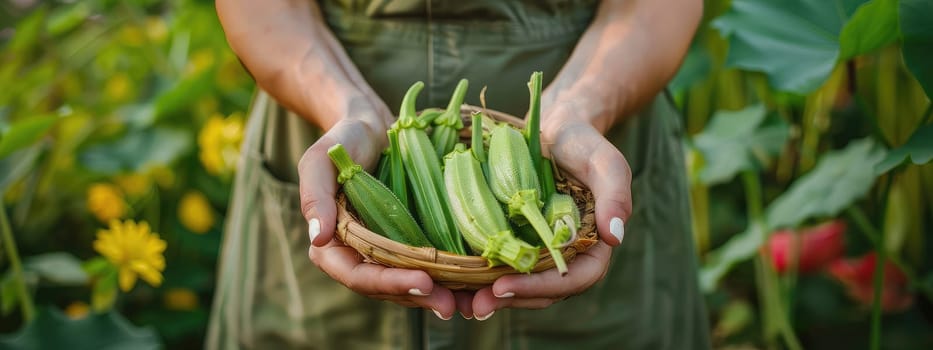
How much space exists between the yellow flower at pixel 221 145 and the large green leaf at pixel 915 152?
4.04ft

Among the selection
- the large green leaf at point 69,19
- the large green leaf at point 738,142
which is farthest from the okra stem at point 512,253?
the large green leaf at point 69,19

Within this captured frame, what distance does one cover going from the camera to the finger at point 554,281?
823 mm

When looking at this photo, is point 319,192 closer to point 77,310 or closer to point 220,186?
point 77,310

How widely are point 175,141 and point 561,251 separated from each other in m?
1.37

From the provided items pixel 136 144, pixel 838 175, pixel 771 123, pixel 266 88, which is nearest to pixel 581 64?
pixel 266 88

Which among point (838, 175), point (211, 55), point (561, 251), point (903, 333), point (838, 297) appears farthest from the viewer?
point (211, 55)

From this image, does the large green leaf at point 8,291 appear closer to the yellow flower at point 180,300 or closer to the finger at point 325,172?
the yellow flower at point 180,300

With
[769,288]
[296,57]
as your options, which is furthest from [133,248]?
[769,288]

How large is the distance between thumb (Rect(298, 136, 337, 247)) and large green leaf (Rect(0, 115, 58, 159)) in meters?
0.72

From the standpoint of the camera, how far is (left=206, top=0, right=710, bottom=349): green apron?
3.57 feet

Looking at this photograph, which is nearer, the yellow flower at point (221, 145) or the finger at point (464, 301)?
the finger at point (464, 301)

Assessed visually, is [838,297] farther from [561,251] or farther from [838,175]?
[561,251]

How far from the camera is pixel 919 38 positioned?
1126 mm

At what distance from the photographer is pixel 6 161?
1645 millimetres
